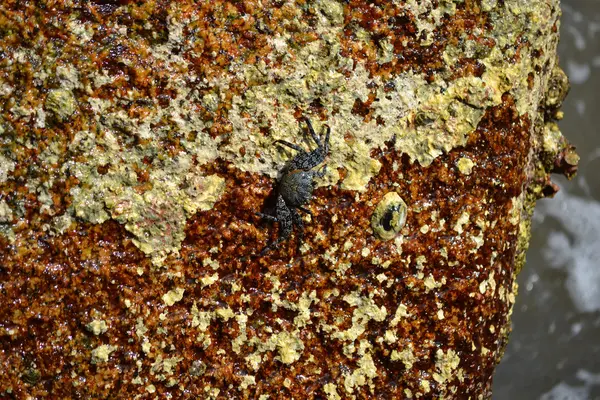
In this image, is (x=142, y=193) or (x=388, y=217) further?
(x=388, y=217)

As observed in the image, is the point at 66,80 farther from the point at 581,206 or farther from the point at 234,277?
the point at 581,206

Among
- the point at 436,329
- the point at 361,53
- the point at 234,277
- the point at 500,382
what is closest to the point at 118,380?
the point at 234,277

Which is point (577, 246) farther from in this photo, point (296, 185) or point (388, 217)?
point (296, 185)

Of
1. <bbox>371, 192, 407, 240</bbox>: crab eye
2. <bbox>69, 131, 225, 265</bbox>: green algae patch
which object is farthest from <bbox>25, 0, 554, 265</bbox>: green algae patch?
<bbox>371, 192, 407, 240</bbox>: crab eye

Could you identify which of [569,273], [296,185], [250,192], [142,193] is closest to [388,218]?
[296,185]

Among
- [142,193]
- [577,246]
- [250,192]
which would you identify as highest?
[577,246]

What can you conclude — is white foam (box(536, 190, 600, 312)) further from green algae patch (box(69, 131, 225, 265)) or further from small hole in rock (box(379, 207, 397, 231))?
green algae patch (box(69, 131, 225, 265))
